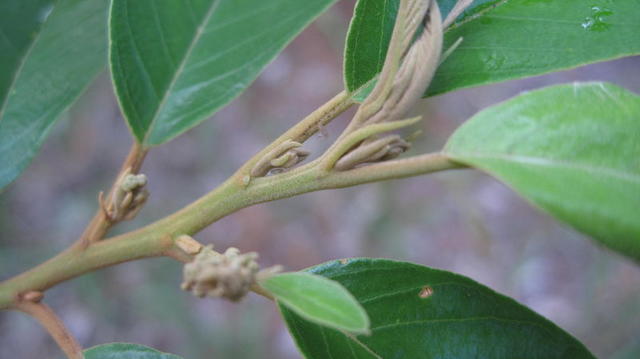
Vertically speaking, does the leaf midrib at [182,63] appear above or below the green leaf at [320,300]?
above

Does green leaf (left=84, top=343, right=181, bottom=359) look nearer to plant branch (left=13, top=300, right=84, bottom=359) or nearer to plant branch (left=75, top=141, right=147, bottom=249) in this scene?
plant branch (left=13, top=300, right=84, bottom=359)

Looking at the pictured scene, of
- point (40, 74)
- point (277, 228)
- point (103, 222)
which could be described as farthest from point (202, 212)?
point (277, 228)

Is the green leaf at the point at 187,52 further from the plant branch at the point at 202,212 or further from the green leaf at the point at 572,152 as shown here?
the green leaf at the point at 572,152

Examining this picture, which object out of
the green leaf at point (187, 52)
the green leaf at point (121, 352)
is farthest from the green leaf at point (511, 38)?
the green leaf at point (121, 352)

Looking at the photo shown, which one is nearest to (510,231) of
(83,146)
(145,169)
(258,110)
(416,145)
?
(416,145)

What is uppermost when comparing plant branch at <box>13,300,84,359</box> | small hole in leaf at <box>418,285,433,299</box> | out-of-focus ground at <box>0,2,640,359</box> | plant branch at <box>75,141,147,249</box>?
plant branch at <box>75,141,147,249</box>

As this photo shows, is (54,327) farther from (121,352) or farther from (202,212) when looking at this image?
(202,212)

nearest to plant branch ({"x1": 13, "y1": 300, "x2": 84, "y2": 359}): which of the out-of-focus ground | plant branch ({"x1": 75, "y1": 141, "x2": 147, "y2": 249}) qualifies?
plant branch ({"x1": 75, "y1": 141, "x2": 147, "y2": 249})
